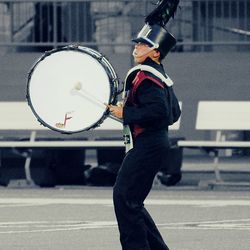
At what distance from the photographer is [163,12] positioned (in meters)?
8.97

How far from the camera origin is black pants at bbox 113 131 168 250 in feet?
29.5

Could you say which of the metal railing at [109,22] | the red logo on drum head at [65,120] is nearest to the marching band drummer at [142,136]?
the red logo on drum head at [65,120]

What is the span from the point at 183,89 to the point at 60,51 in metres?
11.5

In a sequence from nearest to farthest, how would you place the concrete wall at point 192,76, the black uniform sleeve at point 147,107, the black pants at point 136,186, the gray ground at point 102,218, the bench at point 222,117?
the black uniform sleeve at point 147,107 < the black pants at point 136,186 < the gray ground at point 102,218 < the bench at point 222,117 < the concrete wall at point 192,76

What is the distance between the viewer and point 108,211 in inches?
550

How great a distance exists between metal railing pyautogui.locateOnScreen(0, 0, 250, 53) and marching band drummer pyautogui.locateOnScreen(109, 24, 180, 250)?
1109 centimetres

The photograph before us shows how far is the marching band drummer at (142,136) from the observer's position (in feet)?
29.4

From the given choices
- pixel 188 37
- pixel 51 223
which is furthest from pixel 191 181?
pixel 51 223

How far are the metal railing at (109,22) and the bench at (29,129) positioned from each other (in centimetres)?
221

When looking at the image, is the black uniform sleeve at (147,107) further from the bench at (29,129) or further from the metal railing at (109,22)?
the metal railing at (109,22)

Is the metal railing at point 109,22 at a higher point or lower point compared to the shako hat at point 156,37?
lower

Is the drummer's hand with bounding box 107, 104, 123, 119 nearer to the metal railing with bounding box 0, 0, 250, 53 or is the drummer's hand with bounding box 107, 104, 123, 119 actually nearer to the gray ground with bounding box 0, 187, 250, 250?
the gray ground with bounding box 0, 187, 250, 250

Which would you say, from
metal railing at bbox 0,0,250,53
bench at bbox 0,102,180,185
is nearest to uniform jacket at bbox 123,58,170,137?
bench at bbox 0,102,180,185

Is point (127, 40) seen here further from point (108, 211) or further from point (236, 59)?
point (108, 211)
